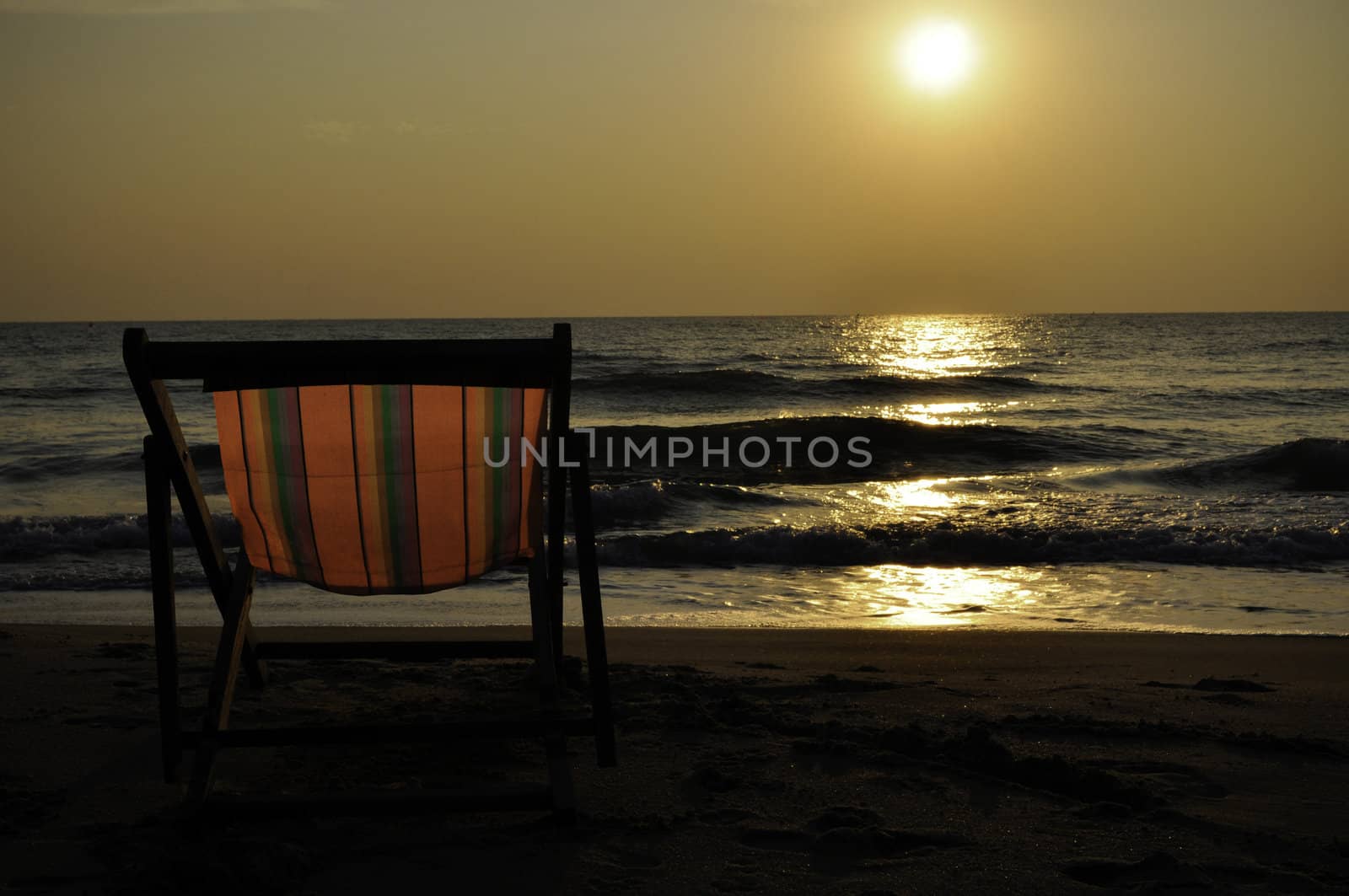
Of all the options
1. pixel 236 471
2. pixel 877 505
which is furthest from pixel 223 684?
pixel 877 505

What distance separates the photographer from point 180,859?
7.71 ft

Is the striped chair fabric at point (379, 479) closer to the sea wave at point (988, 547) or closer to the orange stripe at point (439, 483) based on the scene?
the orange stripe at point (439, 483)

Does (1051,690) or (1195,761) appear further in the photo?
(1051,690)

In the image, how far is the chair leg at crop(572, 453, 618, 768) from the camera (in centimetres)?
262

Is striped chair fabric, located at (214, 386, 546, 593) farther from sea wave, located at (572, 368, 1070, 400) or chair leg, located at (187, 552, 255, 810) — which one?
sea wave, located at (572, 368, 1070, 400)

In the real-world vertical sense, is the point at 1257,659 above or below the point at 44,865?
below

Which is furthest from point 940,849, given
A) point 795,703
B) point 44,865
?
point 44,865

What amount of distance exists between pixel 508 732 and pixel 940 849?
1000 millimetres

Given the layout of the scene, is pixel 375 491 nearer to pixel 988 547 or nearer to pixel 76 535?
pixel 988 547

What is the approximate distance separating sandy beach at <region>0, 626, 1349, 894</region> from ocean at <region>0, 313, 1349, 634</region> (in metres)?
1.71

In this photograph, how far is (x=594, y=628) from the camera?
2641mm

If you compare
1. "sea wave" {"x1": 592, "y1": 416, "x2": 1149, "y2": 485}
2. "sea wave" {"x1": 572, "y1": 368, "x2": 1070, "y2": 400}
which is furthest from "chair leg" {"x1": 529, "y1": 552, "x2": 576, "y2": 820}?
"sea wave" {"x1": 572, "y1": 368, "x2": 1070, "y2": 400}

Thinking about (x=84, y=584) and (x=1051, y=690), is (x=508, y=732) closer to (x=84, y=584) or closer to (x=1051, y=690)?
(x=1051, y=690)

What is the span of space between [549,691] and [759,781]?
0.61 metres
